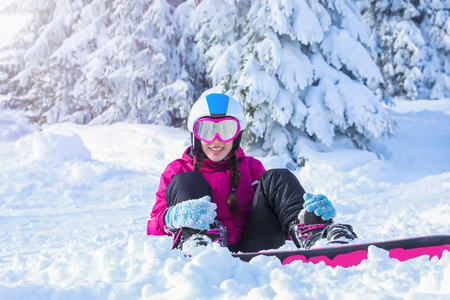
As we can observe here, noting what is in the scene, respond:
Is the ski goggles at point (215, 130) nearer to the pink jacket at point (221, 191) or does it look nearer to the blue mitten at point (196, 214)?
the pink jacket at point (221, 191)

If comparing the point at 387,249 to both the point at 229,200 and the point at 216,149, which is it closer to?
the point at 229,200

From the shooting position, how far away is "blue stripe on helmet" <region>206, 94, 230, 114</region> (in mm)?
3055

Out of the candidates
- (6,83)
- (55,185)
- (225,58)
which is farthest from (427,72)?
(6,83)

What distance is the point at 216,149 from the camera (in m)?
3.10

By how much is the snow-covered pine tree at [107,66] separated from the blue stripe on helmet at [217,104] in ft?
28.6

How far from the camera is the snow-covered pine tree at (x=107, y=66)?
43.5 feet

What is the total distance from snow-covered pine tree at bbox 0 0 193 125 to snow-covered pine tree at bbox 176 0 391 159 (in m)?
3.82

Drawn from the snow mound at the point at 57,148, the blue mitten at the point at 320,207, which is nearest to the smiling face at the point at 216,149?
the blue mitten at the point at 320,207

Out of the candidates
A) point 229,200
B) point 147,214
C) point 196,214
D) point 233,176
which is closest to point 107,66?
point 147,214

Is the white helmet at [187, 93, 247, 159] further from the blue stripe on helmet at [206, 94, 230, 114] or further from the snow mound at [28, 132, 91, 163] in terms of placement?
the snow mound at [28, 132, 91, 163]

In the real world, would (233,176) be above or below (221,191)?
above

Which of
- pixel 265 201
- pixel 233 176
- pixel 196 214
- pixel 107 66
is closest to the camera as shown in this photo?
pixel 196 214

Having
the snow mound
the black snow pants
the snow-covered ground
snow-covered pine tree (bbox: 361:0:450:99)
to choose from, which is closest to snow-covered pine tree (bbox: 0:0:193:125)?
the snow-covered ground

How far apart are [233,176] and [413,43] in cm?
1677
